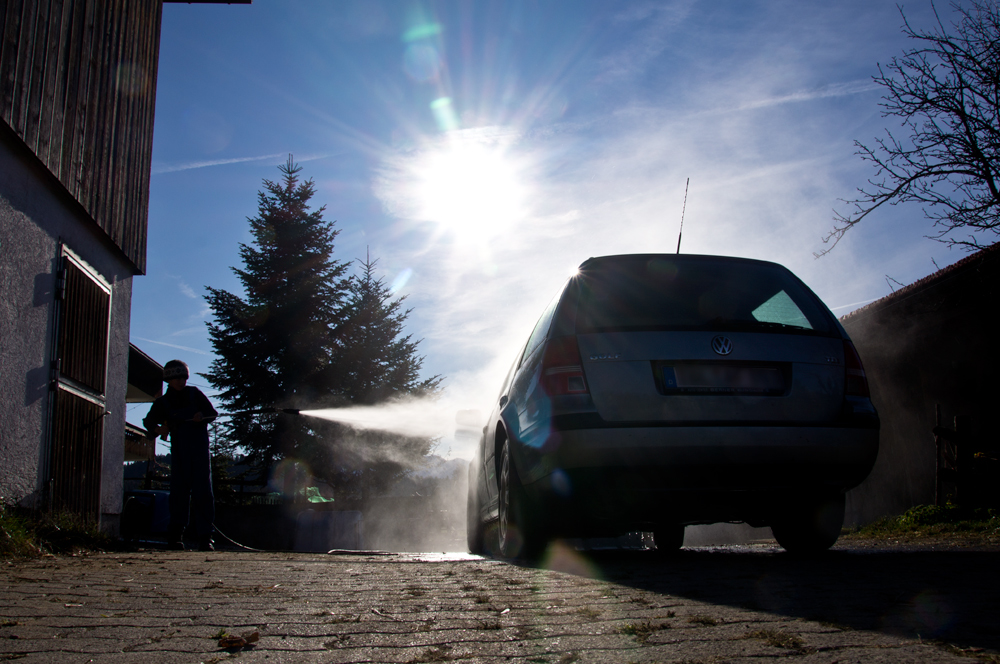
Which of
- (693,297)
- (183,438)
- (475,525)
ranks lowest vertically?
(475,525)

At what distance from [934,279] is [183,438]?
10289 mm

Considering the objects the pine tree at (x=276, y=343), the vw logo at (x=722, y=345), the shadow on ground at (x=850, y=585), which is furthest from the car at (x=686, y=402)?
the pine tree at (x=276, y=343)

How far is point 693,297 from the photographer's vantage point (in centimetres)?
444

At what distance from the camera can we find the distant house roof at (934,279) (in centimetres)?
978

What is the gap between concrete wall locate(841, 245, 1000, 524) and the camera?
10.9 metres

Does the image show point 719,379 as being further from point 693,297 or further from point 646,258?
point 646,258

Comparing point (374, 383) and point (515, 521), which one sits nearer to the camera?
point (515, 521)

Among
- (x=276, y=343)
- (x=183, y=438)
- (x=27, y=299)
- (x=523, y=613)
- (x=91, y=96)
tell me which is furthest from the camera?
(x=276, y=343)

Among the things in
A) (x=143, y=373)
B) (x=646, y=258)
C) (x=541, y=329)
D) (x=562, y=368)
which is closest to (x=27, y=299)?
(x=541, y=329)

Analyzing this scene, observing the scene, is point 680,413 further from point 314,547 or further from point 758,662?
point 314,547

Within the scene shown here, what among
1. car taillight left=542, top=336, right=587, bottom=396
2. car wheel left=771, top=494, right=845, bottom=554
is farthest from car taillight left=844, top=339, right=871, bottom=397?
car taillight left=542, top=336, right=587, bottom=396

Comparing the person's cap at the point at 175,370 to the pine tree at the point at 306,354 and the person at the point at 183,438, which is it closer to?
the person at the point at 183,438

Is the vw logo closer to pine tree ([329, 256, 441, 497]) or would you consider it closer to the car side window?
the car side window

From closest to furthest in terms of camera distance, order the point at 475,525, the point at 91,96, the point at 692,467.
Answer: the point at 692,467 → the point at 475,525 → the point at 91,96
